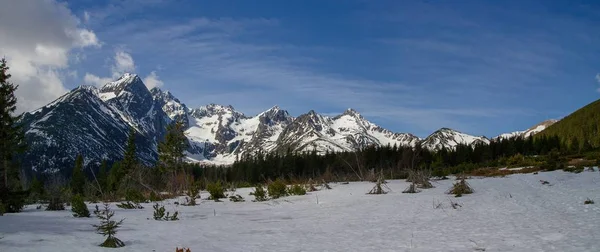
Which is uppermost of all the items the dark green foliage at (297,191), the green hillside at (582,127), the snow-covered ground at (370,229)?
the green hillside at (582,127)

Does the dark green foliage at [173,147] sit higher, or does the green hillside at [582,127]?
the green hillside at [582,127]

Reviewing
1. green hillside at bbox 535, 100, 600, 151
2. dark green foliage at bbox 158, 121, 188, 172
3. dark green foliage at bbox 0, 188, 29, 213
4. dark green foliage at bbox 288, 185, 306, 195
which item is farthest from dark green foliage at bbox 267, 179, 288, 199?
green hillside at bbox 535, 100, 600, 151

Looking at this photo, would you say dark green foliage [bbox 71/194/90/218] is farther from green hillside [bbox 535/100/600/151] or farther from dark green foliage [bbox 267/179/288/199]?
green hillside [bbox 535/100/600/151]

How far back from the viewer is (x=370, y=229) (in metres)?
11.1

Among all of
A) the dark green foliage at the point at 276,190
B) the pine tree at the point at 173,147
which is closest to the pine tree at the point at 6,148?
the dark green foliage at the point at 276,190

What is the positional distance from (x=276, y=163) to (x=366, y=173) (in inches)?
2790

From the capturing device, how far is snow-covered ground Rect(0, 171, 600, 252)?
8367mm

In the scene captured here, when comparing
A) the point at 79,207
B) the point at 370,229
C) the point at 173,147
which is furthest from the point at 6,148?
the point at 173,147

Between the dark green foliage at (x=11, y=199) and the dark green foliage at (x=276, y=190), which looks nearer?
the dark green foliage at (x=11, y=199)

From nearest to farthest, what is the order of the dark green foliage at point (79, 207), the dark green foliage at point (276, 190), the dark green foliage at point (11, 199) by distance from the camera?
the dark green foliage at point (79, 207), the dark green foliage at point (11, 199), the dark green foliage at point (276, 190)

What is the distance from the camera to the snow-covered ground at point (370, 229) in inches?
329

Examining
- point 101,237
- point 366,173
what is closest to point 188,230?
point 101,237

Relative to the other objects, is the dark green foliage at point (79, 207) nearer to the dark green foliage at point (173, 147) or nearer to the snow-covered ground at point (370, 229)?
the snow-covered ground at point (370, 229)

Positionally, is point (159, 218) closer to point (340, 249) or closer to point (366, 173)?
point (340, 249)
